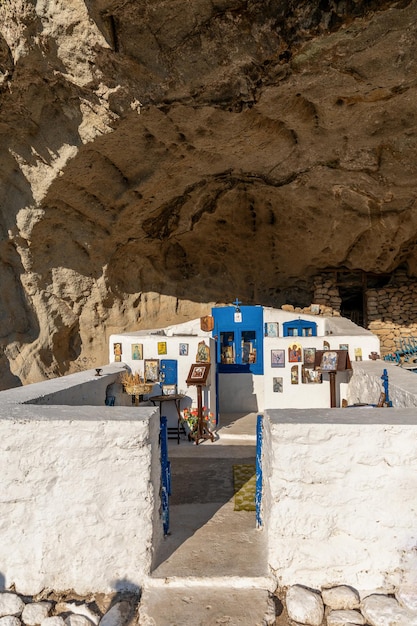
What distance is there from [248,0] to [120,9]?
2113 mm

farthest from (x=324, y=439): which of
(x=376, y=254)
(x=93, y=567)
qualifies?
(x=376, y=254)

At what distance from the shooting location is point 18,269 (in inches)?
464

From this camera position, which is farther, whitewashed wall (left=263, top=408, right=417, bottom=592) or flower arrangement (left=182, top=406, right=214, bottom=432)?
flower arrangement (left=182, top=406, right=214, bottom=432)

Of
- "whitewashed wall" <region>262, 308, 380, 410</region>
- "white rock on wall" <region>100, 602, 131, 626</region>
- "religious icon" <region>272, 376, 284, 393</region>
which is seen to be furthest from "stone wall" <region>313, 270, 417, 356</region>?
"white rock on wall" <region>100, 602, 131, 626</region>

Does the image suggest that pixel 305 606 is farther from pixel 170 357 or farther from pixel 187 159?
pixel 187 159

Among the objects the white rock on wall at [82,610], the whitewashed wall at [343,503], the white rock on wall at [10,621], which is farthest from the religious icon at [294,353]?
the white rock on wall at [10,621]

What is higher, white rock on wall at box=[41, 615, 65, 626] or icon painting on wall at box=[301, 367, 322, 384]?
icon painting on wall at box=[301, 367, 322, 384]

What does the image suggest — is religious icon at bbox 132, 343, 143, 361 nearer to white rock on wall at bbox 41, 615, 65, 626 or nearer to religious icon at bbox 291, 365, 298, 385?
religious icon at bbox 291, 365, 298, 385

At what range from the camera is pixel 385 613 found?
2.72 meters

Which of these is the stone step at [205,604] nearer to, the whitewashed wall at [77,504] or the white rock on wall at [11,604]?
the whitewashed wall at [77,504]

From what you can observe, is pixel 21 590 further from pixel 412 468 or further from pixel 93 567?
pixel 412 468

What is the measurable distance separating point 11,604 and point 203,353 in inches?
218

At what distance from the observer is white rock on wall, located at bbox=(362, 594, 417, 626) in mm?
2668

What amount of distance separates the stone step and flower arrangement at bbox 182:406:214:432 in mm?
4733
